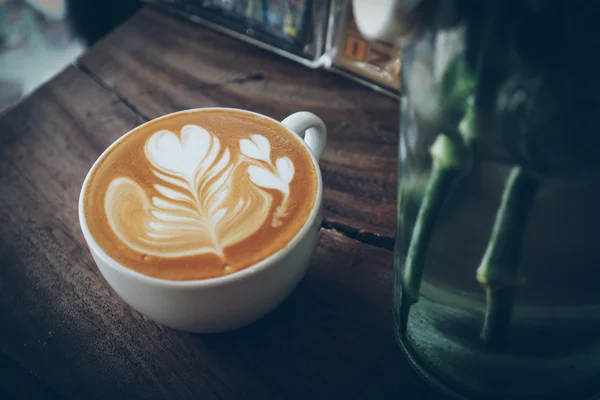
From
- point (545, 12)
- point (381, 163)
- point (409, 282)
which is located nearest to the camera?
point (545, 12)

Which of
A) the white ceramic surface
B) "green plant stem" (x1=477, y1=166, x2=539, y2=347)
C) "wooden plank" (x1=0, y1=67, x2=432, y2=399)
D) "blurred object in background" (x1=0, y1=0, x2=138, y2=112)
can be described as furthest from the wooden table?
"blurred object in background" (x1=0, y1=0, x2=138, y2=112)

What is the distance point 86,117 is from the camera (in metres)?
0.65

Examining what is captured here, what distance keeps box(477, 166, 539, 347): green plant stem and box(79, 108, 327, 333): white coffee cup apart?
0.13 meters

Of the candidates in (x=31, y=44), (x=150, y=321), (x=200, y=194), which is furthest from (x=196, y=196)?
(x=31, y=44)

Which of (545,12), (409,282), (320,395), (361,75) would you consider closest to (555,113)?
(545,12)

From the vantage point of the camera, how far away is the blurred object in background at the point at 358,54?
61 cm

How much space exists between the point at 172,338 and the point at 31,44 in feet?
3.96

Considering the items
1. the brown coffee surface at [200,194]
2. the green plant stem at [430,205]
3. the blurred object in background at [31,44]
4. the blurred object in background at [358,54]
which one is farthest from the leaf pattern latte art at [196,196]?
the blurred object in background at [31,44]

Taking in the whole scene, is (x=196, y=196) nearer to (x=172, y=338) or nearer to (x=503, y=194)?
(x=172, y=338)

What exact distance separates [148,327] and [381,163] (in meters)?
0.27

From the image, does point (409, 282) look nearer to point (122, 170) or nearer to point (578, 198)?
point (578, 198)

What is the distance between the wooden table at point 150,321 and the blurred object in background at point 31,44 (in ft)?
1.88

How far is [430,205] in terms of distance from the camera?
31 centimetres

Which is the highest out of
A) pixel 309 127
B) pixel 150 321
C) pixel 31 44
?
pixel 309 127
